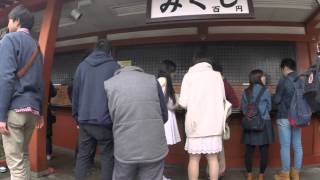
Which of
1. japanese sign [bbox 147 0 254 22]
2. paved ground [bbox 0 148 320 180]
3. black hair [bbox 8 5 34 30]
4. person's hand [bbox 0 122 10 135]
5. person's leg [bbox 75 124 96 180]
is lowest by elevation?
paved ground [bbox 0 148 320 180]

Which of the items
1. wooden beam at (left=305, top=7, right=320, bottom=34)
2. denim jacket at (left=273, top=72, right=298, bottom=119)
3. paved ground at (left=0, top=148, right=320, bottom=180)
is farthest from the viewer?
wooden beam at (left=305, top=7, right=320, bottom=34)

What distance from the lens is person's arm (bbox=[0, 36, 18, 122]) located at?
364 cm

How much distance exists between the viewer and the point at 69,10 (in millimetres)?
6902

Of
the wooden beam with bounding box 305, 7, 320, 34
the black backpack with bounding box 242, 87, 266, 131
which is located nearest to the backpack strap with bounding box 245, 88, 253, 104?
the black backpack with bounding box 242, 87, 266, 131

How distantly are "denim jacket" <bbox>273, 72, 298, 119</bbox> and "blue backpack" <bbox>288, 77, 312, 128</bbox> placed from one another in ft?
0.28

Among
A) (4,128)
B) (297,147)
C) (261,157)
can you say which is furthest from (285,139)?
(4,128)

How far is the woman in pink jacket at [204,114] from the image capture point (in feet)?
15.8

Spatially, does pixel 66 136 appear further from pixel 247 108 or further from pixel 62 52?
pixel 247 108

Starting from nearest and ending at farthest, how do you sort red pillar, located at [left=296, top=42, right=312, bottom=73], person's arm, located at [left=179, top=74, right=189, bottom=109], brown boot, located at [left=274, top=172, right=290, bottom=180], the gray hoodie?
the gray hoodie, person's arm, located at [left=179, top=74, right=189, bottom=109], brown boot, located at [left=274, top=172, right=290, bottom=180], red pillar, located at [left=296, top=42, right=312, bottom=73]

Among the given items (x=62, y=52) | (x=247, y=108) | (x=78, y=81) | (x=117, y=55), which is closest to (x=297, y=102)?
(x=247, y=108)

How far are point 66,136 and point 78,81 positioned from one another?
4153mm

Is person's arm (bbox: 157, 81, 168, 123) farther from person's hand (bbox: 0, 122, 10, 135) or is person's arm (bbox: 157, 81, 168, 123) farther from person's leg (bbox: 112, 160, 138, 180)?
person's hand (bbox: 0, 122, 10, 135)

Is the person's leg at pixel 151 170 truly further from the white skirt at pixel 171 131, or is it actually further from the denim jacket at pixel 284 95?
the denim jacket at pixel 284 95

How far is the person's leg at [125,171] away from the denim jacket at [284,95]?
2740mm
